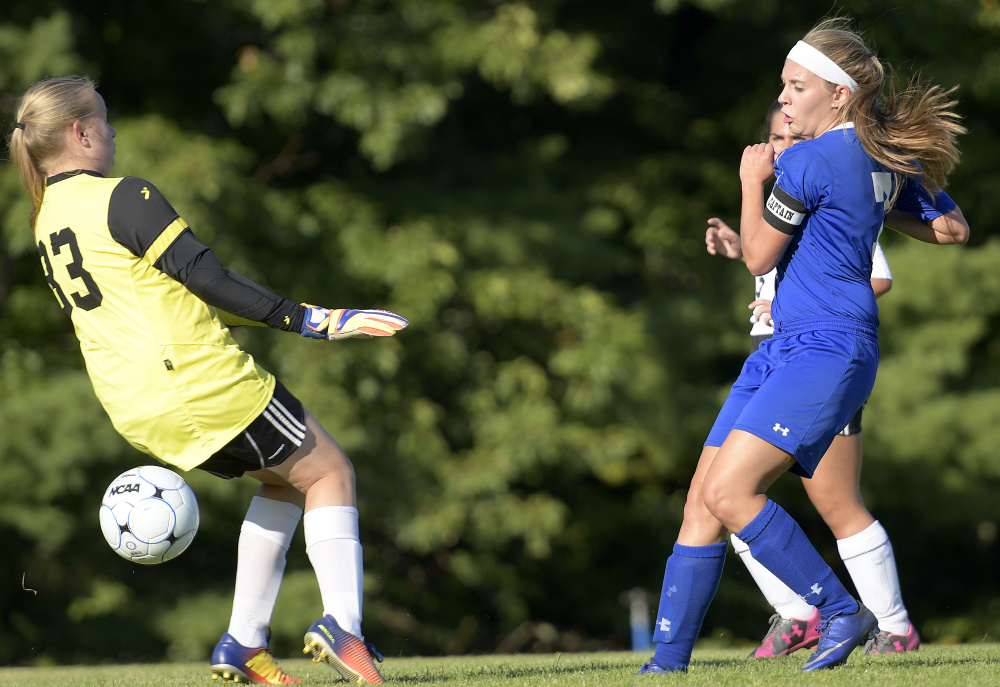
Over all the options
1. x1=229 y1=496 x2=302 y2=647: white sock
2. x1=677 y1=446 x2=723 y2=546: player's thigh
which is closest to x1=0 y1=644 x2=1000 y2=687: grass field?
x1=229 y1=496 x2=302 y2=647: white sock

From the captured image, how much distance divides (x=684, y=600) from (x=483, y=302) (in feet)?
20.9

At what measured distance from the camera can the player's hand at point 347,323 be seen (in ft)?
9.95

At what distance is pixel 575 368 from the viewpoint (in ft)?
30.3

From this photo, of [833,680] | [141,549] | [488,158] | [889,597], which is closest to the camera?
[833,680]

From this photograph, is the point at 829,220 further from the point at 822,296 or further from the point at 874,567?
the point at 874,567

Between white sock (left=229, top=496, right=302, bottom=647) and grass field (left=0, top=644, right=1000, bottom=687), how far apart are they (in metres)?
0.28

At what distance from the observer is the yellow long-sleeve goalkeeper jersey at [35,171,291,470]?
3001 millimetres

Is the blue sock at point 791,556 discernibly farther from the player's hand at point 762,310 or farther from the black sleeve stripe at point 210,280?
the black sleeve stripe at point 210,280

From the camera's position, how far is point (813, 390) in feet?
9.62

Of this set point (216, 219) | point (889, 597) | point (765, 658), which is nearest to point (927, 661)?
point (889, 597)

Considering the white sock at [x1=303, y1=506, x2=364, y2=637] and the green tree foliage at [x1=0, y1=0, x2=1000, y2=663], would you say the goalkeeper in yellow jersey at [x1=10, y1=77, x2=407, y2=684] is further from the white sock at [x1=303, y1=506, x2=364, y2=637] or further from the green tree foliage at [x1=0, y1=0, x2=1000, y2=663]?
the green tree foliage at [x1=0, y1=0, x2=1000, y2=663]

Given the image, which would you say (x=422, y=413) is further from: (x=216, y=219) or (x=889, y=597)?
(x=889, y=597)

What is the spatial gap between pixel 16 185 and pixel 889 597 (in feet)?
22.6

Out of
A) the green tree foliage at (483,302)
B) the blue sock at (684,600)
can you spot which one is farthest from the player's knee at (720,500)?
the green tree foliage at (483,302)
